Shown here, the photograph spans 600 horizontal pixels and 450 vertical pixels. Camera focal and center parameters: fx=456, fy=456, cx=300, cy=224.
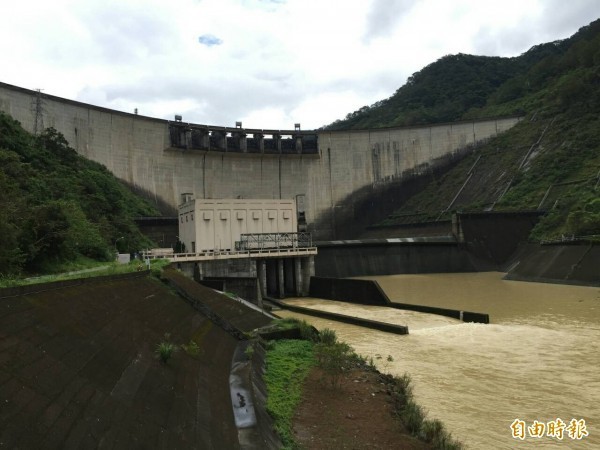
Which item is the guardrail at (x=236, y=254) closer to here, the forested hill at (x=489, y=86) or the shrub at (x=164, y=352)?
Result: the shrub at (x=164, y=352)

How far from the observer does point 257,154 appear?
59.6 m

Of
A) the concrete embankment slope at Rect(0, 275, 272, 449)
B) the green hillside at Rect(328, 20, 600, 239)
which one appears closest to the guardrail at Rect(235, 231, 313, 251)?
the green hillside at Rect(328, 20, 600, 239)

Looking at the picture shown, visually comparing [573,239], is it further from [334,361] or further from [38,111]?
[38,111]

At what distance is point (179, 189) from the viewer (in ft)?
178

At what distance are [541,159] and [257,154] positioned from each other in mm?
35076

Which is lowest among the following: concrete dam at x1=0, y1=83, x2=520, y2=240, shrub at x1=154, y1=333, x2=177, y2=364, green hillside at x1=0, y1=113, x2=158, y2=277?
shrub at x1=154, y1=333, x2=177, y2=364

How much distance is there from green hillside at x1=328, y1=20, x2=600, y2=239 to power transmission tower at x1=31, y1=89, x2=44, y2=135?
41.9 meters

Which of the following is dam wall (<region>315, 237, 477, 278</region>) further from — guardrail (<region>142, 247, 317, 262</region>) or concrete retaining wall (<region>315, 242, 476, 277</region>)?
guardrail (<region>142, 247, 317, 262</region>)

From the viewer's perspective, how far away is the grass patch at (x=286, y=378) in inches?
303

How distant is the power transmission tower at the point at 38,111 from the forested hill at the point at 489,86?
62930 millimetres

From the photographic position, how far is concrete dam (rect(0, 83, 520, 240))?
4703 cm

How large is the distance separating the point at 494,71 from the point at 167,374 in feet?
403

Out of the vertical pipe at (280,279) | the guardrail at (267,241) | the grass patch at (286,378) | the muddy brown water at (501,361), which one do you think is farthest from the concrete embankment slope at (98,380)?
the guardrail at (267,241)

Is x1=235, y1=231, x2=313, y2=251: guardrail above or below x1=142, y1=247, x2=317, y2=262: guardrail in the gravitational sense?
above
